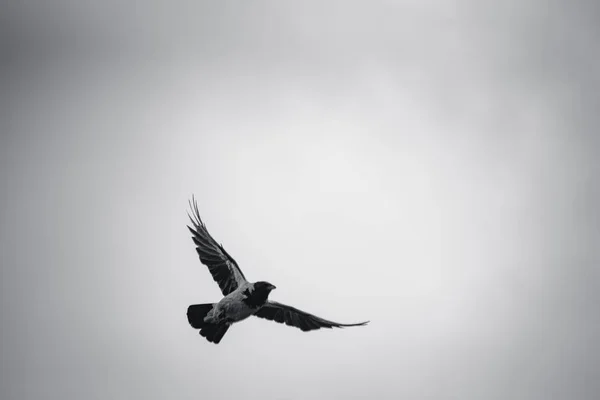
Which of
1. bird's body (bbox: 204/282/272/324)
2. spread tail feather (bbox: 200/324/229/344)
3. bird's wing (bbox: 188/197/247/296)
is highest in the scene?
bird's wing (bbox: 188/197/247/296)

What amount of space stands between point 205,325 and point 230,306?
1.29m

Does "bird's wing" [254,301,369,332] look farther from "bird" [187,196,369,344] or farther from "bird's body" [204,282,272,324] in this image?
"bird's body" [204,282,272,324]

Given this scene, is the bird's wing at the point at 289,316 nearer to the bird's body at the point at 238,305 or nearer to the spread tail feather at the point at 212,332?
the bird's body at the point at 238,305

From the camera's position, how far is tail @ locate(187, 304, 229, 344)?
20938 mm

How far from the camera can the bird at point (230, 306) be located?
67.3 ft

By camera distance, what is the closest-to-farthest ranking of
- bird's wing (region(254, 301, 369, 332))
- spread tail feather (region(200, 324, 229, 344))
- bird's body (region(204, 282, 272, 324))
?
bird's body (region(204, 282, 272, 324)) < spread tail feather (region(200, 324, 229, 344)) < bird's wing (region(254, 301, 369, 332))

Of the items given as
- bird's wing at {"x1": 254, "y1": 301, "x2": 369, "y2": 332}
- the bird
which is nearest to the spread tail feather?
the bird

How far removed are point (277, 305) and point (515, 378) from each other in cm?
5094

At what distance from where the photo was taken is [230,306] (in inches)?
813

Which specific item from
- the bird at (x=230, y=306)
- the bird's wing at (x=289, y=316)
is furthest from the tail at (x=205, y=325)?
the bird's wing at (x=289, y=316)

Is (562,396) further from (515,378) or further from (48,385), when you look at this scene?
(48,385)

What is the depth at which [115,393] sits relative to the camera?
42.2 m

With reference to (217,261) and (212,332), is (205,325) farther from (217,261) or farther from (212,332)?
(217,261)

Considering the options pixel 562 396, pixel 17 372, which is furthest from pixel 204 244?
pixel 562 396
